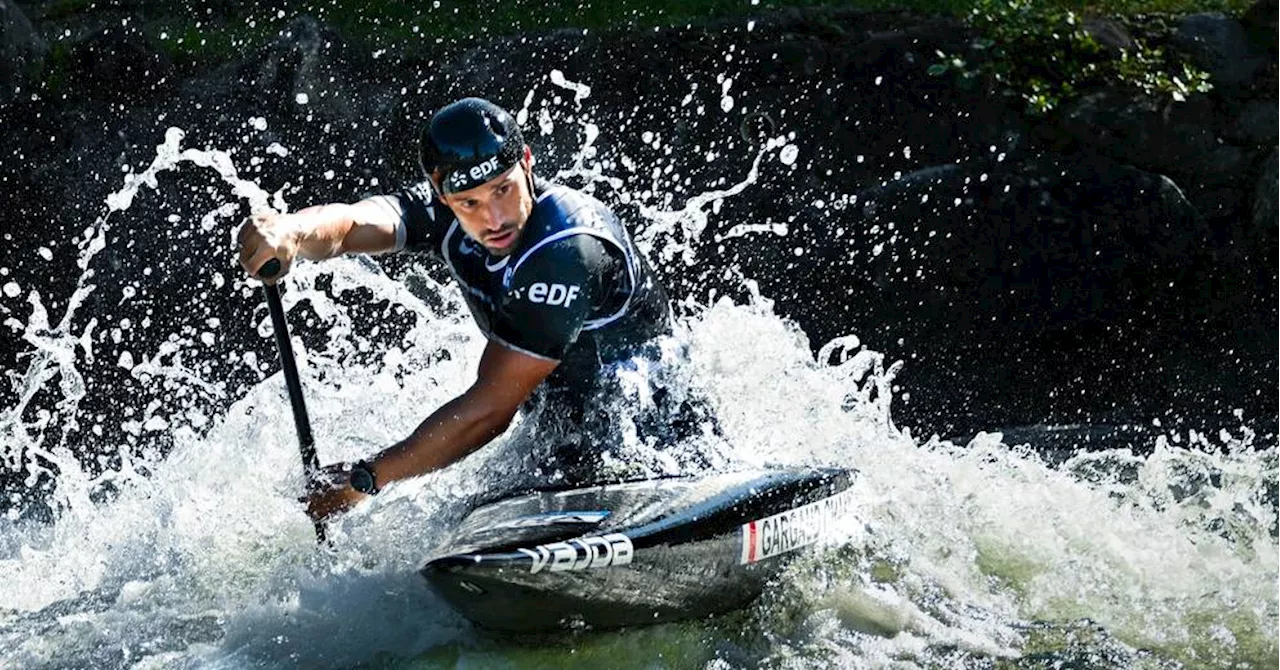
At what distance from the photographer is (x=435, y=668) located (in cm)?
480

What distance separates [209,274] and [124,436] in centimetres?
114

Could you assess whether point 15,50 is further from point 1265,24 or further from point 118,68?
point 1265,24

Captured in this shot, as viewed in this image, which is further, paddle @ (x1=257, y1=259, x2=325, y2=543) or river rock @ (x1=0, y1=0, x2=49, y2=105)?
river rock @ (x1=0, y1=0, x2=49, y2=105)

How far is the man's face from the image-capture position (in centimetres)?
469

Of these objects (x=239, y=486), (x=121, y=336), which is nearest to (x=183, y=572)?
(x=239, y=486)

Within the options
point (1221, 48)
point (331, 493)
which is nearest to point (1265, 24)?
point (1221, 48)

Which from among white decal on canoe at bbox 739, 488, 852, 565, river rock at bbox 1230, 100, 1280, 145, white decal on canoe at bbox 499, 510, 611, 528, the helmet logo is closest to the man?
the helmet logo

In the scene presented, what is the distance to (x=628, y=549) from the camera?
4746mm

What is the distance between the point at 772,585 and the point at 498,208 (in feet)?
5.05

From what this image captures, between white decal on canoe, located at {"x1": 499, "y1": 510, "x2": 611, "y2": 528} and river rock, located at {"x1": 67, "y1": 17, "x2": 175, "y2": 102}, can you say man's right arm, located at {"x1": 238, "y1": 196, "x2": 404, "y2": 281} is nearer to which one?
white decal on canoe, located at {"x1": 499, "y1": 510, "x2": 611, "y2": 528}

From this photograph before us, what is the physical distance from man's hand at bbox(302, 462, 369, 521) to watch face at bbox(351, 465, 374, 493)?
60mm

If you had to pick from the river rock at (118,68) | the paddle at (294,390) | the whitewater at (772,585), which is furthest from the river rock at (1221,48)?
the paddle at (294,390)

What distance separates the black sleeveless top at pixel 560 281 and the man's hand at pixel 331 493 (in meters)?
0.62

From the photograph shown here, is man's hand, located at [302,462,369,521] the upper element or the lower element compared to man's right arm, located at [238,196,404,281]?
lower
